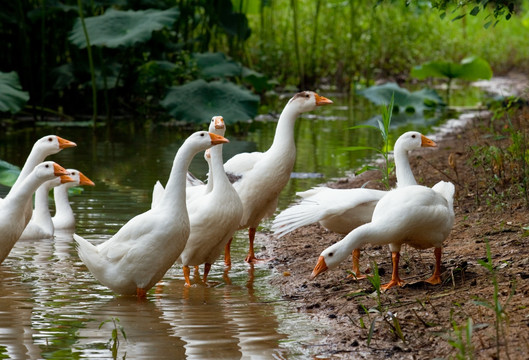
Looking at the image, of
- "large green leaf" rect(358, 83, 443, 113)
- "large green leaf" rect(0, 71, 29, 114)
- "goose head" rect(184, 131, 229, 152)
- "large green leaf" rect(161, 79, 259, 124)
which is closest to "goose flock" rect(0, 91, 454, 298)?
"goose head" rect(184, 131, 229, 152)

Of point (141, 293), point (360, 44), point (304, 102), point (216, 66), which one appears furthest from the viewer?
point (360, 44)

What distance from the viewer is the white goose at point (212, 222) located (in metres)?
6.05

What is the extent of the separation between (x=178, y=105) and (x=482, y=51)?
13634 mm

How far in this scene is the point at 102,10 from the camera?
16.5m

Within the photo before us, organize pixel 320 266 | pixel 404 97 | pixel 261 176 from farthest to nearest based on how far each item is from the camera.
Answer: pixel 404 97, pixel 261 176, pixel 320 266

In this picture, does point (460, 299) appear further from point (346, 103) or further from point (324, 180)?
point (346, 103)

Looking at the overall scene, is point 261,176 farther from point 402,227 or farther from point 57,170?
point 402,227

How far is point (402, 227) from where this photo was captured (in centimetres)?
515

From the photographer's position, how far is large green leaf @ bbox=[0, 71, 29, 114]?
A: 482 inches

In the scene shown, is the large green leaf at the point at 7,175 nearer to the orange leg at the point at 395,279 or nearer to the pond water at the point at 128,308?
the pond water at the point at 128,308

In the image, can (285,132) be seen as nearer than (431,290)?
No

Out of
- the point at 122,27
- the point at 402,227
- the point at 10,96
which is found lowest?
the point at 402,227

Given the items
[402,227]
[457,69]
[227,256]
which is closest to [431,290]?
[402,227]

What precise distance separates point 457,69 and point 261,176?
37.8 feet
